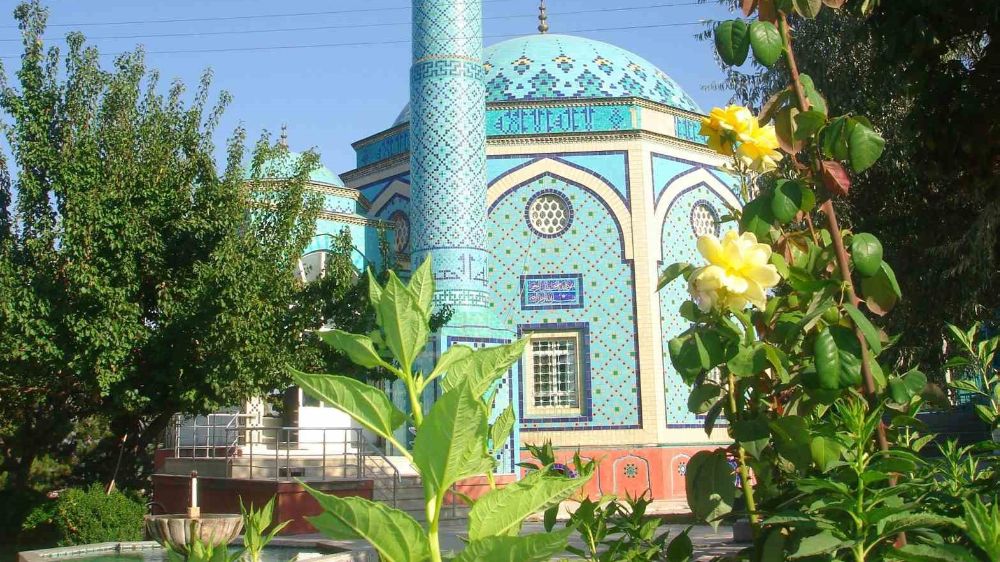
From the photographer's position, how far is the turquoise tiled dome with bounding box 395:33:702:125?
1623cm

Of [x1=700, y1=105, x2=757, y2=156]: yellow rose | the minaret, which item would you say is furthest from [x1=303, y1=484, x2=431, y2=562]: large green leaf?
the minaret

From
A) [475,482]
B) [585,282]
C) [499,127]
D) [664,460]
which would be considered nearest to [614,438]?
[664,460]

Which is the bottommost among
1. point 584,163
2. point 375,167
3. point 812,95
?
point 812,95

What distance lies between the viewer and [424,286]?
1.13 meters

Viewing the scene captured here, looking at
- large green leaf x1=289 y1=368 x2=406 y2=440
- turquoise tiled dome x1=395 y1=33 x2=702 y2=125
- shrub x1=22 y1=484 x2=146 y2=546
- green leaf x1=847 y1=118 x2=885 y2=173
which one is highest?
turquoise tiled dome x1=395 y1=33 x2=702 y2=125

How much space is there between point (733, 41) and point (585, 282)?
13196 mm

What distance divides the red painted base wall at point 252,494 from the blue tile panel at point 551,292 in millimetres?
4857

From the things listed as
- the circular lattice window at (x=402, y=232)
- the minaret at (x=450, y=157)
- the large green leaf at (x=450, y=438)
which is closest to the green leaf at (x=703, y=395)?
the large green leaf at (x=450, y=438)

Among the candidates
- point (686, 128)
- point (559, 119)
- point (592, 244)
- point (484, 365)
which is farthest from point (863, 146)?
point (686, 128)

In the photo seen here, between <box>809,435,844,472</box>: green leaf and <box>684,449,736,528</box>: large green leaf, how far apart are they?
30cm

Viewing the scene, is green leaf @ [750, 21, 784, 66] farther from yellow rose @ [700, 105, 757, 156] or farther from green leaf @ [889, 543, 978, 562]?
green leaf @ [889, 543, 978, 562]

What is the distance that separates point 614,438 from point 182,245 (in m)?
7.34

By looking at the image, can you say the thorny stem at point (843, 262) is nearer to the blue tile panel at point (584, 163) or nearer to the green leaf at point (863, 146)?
the green leaf at point (863, 146)

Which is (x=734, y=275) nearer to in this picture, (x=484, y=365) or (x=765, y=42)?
(x=765, y=42)
